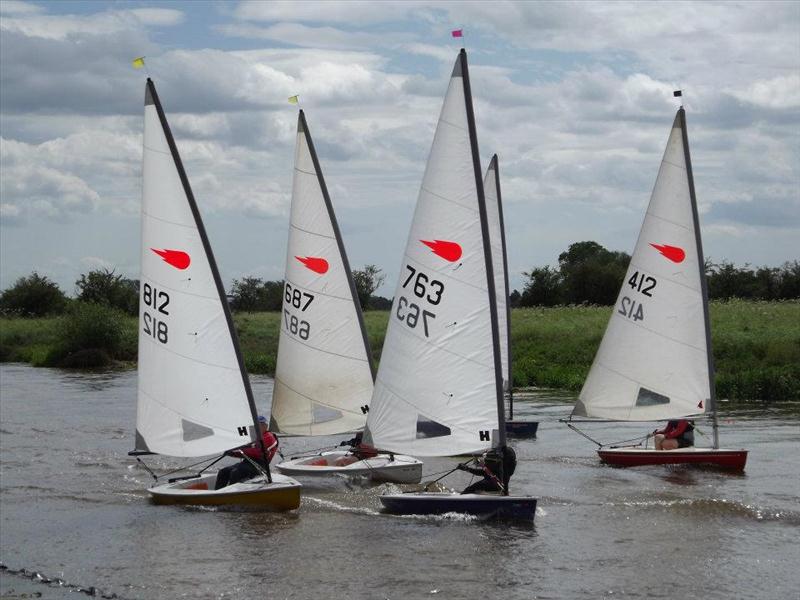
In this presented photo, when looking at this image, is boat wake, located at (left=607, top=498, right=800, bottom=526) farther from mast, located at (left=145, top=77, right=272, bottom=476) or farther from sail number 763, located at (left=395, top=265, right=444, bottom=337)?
mast, located at (left=145, top=77, right=272, bottom=476)

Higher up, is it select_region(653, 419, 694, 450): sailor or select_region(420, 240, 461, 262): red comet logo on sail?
select_region(420, 240, 461, 262): red comet logo on sail

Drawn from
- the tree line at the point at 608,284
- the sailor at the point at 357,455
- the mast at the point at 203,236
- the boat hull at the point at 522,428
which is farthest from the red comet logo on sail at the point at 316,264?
the tree line at the point at 608,284

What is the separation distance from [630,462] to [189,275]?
10.4m

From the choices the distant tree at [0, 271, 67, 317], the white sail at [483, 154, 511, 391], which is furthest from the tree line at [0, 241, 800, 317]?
the white sail at [483, 154, 511, 391]

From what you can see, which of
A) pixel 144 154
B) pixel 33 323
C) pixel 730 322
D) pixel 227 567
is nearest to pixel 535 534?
pixel 227 567

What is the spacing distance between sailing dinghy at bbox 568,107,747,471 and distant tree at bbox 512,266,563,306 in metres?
59.5

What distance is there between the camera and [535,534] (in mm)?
18750

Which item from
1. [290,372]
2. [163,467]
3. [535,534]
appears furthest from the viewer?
[163,467]

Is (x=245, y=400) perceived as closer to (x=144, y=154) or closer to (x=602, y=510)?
(x=144, y=154)

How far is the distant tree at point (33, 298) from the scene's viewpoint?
291ft

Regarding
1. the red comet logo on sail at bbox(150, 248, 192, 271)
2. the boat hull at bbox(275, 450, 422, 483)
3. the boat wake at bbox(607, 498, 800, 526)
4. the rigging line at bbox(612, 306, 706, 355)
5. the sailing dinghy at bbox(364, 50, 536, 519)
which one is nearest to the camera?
the sailing dinghy at bbox(364, 50, 536, 519)

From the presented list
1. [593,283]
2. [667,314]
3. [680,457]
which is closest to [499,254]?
[667,314]

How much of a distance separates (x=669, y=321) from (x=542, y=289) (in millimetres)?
60829

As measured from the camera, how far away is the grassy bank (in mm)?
38719
